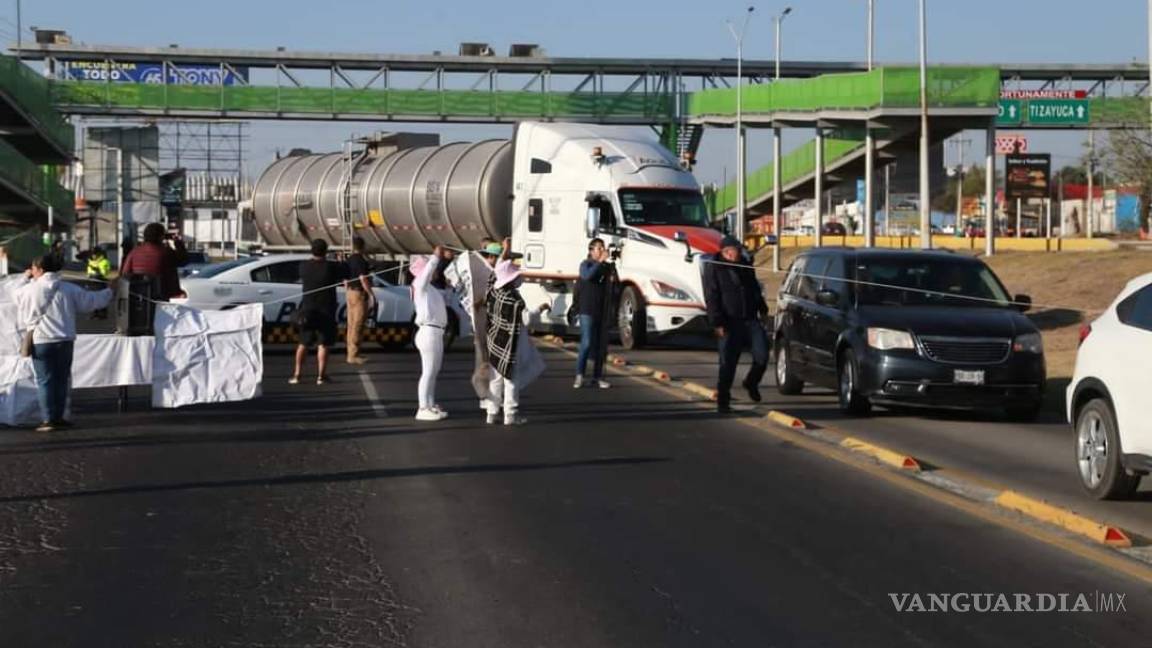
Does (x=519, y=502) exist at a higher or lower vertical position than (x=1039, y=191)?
lower

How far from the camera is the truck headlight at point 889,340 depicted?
15.2m

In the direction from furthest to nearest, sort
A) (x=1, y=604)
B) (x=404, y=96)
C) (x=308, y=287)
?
(x=404, y=96), (x=308, y=287), (x=1, y=604)

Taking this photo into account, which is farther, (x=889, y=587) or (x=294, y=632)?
(x=889, y=587)

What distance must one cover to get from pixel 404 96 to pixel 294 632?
185 feet

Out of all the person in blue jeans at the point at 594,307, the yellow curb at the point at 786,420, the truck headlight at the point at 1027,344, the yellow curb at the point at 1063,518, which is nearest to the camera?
the yellow curb at the point at 1063,518

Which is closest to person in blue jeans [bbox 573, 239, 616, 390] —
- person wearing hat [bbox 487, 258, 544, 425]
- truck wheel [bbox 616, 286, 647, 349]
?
person wearing hat [bbox 487, 258, 544, 425]

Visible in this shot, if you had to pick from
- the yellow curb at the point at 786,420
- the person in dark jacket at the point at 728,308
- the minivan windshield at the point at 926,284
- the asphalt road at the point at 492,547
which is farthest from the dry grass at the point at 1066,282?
the asphalt road at the point at 492,547

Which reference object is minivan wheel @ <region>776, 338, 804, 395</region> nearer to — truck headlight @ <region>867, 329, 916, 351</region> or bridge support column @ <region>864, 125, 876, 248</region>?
truck headlight @ <region>867, 329, 916, 351</region>

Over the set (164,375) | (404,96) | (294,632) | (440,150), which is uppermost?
(404,96)

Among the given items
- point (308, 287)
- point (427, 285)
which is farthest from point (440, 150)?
point (427, 285)

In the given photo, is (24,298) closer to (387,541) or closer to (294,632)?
(387,541)

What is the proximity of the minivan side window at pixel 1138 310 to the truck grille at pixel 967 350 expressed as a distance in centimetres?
461

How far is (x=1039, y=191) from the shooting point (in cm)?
6203

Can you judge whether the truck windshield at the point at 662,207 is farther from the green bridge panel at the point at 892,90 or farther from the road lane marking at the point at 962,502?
the green bridge panel at the point at 892,90
